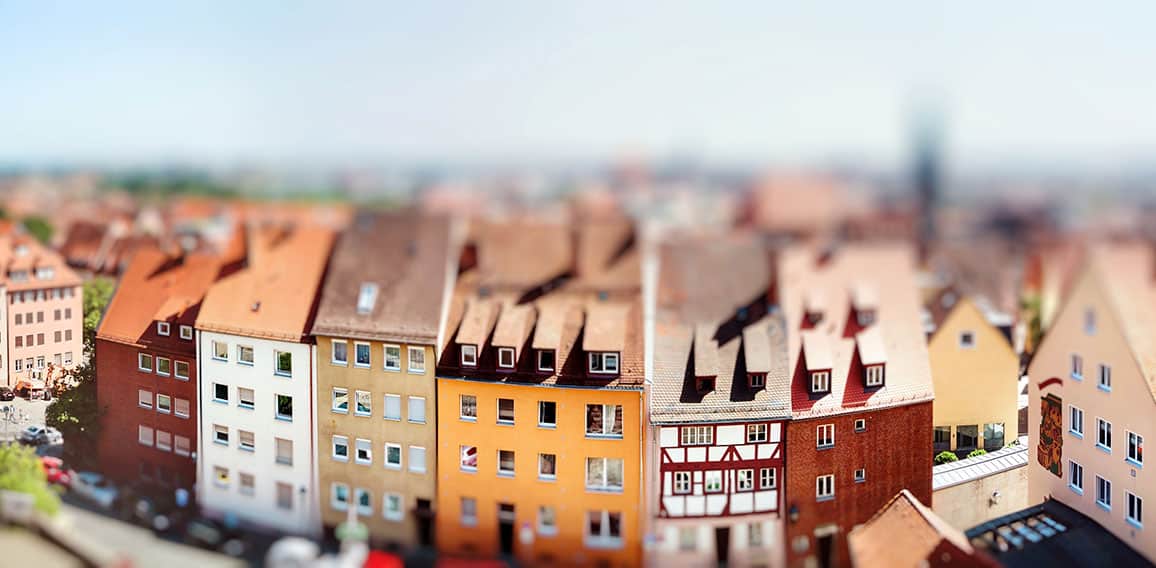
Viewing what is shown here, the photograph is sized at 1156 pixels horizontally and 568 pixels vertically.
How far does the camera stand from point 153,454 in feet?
26.4

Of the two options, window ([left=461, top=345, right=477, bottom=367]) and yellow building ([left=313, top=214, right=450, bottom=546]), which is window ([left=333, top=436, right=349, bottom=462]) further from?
window ([left=461, top=345, right=477, bottom=367])

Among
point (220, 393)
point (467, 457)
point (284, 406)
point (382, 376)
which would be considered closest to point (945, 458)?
point (467, 457)

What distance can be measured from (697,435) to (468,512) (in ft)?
5.80

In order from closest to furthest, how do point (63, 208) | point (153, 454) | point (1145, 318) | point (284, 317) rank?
point (1145, 318), point (284, 317), point (153, 454), point (63, 208)

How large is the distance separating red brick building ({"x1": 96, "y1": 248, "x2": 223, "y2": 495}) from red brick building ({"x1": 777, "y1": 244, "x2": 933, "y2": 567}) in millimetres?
4609

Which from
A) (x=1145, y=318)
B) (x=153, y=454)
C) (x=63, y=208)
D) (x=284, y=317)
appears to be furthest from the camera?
(x=63, y=208)

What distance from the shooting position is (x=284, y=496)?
298 inches

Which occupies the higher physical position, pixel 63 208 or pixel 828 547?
pixel 63 208

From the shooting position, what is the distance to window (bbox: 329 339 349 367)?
7324mm

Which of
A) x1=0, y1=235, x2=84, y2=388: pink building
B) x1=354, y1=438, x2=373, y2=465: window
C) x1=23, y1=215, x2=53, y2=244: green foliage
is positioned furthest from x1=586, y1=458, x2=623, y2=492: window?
x1=23, y1=215, x2=53, y2=244: green foliage

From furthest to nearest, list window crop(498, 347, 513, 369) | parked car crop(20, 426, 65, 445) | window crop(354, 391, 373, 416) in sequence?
parked car crop(20, 426, 65, 445) < window crop(354, 391, 373, 416) < window crop(498, 347, 513, 369)

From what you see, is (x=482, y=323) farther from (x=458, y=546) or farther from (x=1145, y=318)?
(x=1145, y=318)

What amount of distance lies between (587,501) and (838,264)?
2438mm

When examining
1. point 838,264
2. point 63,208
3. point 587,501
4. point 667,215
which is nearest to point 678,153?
point 667,215
